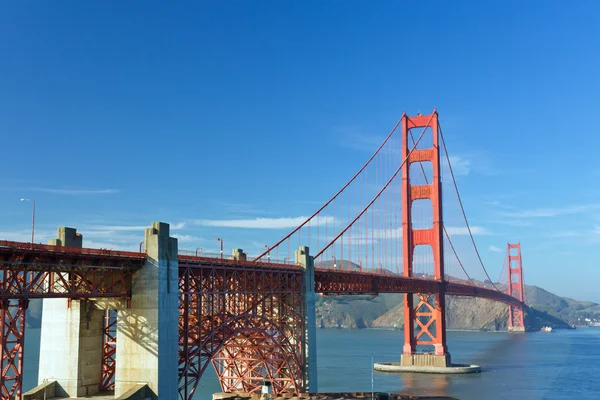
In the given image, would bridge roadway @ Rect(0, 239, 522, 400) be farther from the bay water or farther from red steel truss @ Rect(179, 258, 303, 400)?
the bay water

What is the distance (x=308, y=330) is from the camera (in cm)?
6694

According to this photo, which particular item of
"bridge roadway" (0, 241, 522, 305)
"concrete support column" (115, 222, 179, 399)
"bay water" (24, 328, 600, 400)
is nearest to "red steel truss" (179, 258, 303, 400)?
"bridge roadway" (0, 241, 522, 305)

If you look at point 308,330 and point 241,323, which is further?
point 308,330

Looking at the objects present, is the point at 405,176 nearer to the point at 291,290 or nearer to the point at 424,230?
the point at 424,230

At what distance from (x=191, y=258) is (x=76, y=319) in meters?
8.86

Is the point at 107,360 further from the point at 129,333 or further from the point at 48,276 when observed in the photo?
the point at 48,276

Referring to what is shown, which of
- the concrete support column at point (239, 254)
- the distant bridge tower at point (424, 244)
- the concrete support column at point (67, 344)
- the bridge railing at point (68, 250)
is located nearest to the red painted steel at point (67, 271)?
the bridge railing at point (68, 250)

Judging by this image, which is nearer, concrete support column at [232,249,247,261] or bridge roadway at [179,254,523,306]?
bridge roadway at [179,254,523,306]

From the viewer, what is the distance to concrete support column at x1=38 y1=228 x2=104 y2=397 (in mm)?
43594

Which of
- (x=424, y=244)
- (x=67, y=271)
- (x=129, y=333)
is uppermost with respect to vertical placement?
(x=424, y=244)

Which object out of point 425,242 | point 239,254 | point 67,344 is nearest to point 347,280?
point 239,254

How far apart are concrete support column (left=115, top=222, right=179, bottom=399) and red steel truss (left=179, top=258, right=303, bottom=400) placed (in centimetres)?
384

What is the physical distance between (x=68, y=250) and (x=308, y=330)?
113 ft

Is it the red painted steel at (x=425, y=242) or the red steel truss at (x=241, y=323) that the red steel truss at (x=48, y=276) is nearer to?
the red steel truss at (x=241, y=323)
